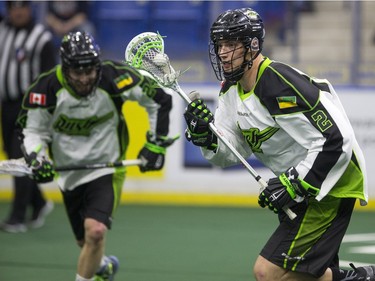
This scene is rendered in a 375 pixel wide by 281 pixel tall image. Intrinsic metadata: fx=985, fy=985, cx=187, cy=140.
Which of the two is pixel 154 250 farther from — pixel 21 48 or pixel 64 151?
pixel 21 48

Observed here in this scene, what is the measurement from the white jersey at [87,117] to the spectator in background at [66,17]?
3.57 m

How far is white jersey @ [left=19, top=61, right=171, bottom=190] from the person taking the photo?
552cm

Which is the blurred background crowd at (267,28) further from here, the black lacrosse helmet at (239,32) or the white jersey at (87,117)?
the black lacrosse helmet at (239,32)

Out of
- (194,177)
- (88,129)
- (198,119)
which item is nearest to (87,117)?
(88,129)

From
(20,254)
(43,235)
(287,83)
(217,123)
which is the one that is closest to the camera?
(287,83)

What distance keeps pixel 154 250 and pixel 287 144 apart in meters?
2.60

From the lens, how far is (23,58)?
25.2 feet

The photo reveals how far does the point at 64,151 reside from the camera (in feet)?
18.7

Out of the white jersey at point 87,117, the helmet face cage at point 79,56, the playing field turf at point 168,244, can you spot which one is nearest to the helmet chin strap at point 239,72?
the helmet face cage at point 79,56

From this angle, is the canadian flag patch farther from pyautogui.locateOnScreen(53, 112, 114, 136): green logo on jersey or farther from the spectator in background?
the spectator in background

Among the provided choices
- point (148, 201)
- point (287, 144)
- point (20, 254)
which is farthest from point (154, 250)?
point (287, 144)

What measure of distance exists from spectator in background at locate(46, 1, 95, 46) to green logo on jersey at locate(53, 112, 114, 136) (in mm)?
3621

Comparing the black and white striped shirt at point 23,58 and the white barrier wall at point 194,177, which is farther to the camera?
the white barrier wall at point 194,177

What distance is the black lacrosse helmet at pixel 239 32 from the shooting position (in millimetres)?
4203
